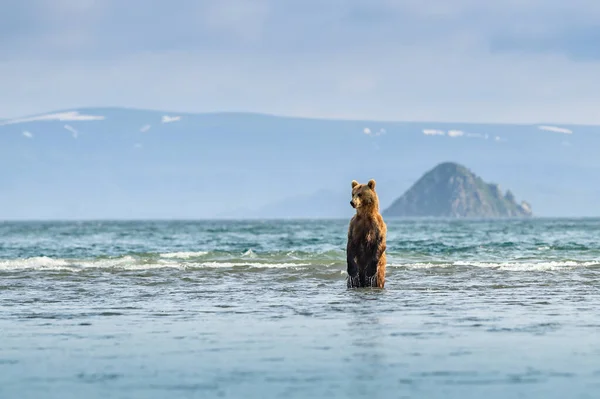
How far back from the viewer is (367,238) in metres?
17.9

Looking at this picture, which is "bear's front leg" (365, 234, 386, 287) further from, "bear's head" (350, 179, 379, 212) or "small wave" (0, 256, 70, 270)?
"small wave" (0, 256, 70, 270)

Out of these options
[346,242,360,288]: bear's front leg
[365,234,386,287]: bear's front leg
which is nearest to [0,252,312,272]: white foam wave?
[346,242,360,288]: bear's front leg

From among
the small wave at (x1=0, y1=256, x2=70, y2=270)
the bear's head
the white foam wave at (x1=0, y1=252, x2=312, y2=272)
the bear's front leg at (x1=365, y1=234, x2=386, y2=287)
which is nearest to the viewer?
the bear's head

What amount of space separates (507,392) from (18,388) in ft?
12.9

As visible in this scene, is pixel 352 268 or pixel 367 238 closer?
pixel 367 238

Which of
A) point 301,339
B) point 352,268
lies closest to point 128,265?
point 352,268

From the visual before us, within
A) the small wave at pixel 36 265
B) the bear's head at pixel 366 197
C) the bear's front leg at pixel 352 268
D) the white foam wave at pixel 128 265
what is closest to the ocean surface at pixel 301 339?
the bear's front leg at pixel 352 268

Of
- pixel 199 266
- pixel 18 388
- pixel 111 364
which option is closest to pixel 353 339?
pixel 111 364

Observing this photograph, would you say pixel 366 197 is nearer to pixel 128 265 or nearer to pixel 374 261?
pixel 374 261

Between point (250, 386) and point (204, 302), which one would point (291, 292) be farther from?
point (250, 386)

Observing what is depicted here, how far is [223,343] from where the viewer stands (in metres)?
11.0

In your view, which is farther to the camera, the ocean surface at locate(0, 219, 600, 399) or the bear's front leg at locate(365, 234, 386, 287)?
the bear's front leg at locate(365, 234, 386, 287)

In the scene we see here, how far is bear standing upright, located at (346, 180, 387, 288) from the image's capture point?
17.8 metres

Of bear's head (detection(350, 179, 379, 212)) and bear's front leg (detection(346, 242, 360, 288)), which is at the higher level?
bear's head (detection(350, 179, 379, 212))
